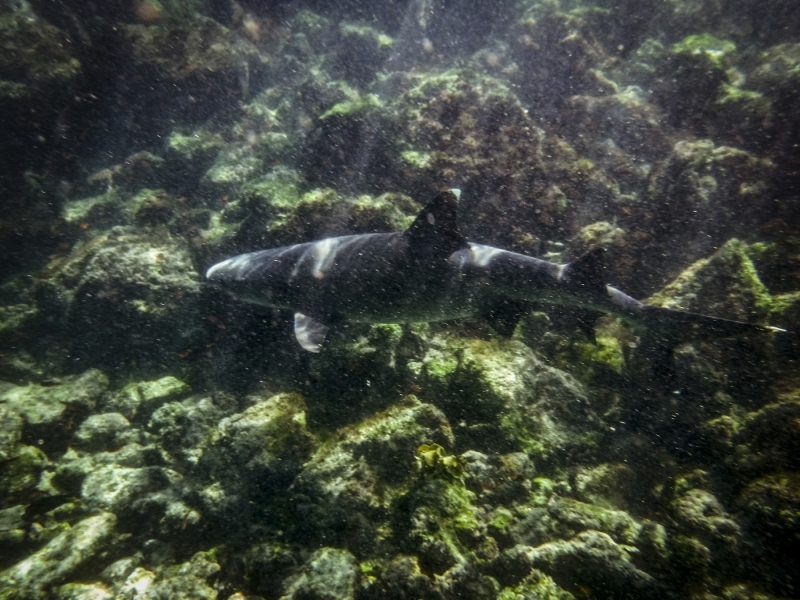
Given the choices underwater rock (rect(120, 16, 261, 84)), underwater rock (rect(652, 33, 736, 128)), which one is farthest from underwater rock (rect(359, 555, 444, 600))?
underwater rock (rect(120, 16, 261, 84))

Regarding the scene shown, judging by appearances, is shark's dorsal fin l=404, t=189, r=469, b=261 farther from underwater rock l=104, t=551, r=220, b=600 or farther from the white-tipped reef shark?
underwater rock l=104, t=551, r=220, b=600

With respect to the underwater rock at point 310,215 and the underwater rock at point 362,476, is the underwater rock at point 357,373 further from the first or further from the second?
the underwater rock at point 310,215

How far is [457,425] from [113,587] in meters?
3.96

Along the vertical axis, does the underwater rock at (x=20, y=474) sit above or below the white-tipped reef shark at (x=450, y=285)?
below

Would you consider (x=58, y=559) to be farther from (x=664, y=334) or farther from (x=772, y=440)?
(x=772, y=440)

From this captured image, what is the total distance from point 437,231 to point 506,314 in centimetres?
127

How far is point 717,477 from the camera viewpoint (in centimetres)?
379

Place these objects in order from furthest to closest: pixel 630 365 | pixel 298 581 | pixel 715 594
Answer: pixel 630 365 < pixel 298 581 < pixel 715 594

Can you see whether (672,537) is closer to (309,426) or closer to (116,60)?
(309,426)

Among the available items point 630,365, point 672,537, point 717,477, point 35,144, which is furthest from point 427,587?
point 35,144

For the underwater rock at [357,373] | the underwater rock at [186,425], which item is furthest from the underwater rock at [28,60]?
the underwater rock at [357,373]

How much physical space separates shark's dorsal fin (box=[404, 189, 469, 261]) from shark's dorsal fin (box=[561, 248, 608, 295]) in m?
1.22

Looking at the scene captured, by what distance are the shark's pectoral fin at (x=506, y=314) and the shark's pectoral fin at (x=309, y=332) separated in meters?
2.04

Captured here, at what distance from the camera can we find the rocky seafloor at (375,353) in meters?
3.53
